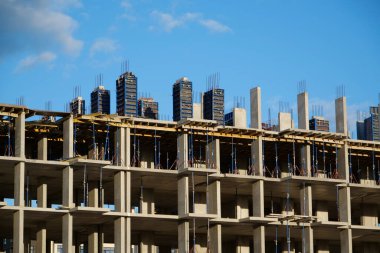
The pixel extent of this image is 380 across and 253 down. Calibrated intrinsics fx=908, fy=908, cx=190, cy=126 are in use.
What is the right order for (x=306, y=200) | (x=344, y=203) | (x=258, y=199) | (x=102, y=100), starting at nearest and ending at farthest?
(x=258, y=199)
(x=306, y=200)
(x=344, y=203)
(x=102, y=100)

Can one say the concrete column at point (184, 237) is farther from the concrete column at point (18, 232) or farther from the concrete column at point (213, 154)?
the concrete column at point (18, 232)

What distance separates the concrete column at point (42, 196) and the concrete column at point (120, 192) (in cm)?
602

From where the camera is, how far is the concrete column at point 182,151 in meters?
79.6

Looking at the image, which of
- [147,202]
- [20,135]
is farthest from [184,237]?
[20,135]

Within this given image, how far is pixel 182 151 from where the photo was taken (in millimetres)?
79688

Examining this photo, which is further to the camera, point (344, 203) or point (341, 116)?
point (341, 116)

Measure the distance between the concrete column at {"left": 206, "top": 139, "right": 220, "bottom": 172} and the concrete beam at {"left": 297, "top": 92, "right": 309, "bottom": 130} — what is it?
10396 millimetres

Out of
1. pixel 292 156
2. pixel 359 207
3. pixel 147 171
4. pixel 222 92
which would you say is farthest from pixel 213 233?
pixel 222 92

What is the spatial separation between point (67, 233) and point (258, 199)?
1846 cm

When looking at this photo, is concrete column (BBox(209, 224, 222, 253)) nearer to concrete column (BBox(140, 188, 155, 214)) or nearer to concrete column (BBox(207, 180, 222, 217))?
concrete column (BBox(207, 180, 222, 217))

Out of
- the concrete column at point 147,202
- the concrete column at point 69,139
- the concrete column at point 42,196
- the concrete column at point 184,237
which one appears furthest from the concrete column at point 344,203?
the concrete column at point 42,196

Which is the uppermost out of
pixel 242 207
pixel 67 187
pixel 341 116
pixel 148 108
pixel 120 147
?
pixel 148 108

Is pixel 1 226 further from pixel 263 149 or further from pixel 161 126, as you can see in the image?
pixel 263 149

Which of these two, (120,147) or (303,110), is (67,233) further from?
(303,110)
